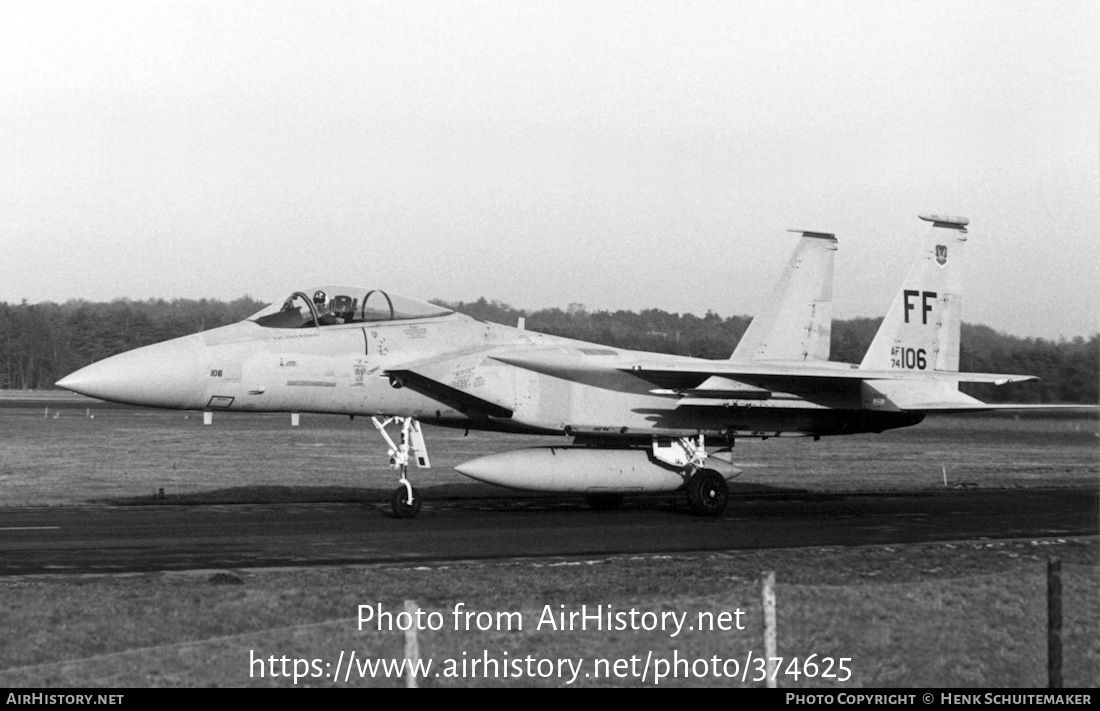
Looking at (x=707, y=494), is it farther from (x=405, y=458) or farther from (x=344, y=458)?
(x=344, y=458)

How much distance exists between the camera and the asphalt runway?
1376 centimetres

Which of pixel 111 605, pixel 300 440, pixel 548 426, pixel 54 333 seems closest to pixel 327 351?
pixel 548 426

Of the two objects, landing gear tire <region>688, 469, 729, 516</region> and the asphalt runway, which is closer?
the asphalt runway

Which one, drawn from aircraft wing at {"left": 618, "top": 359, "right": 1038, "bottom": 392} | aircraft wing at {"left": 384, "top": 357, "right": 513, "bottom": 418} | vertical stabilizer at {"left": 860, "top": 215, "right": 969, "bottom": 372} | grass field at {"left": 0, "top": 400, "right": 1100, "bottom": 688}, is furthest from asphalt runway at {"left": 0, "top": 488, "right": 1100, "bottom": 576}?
vertical stabilizer at {"left": 860, "top": 215, "right": 969, "bottom": 372}

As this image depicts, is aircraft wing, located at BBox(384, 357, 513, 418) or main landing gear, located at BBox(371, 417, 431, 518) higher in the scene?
aircraft wing, located at BBox(384, 357, 513, 418)

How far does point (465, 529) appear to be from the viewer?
656 inches

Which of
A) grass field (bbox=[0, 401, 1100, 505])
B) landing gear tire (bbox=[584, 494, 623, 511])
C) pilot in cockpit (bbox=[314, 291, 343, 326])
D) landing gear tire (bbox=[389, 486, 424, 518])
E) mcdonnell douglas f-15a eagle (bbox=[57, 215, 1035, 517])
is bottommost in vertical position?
grass field (bbox=[0, 401, 1100, 505])

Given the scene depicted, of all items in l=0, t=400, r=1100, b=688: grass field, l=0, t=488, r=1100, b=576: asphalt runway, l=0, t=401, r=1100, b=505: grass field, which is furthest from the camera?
l=0, t=401, r=1100, b=505: grass field

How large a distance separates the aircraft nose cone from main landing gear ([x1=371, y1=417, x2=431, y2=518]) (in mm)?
2933

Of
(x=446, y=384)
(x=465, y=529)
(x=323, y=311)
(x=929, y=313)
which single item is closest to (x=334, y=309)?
(x=323, y=311)

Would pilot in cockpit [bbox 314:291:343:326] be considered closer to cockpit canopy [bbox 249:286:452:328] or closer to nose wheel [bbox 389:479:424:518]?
cockpit canopy [bbox 249:286:452:328]

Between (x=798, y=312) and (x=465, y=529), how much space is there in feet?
31.1

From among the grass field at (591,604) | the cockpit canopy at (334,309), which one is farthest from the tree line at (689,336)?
the grass field at (591,604)
